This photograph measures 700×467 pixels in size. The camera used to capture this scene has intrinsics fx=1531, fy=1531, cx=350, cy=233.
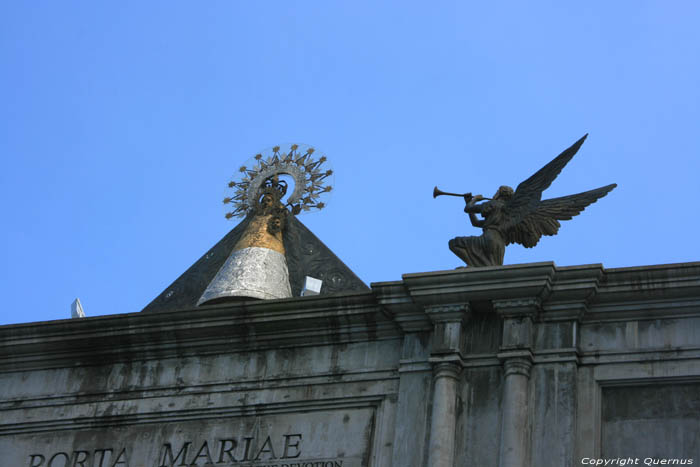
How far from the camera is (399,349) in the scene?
17.5 meters

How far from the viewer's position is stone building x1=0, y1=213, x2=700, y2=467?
16.1m

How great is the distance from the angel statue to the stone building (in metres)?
0.80

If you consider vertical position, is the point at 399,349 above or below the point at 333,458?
above

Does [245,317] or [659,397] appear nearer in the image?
[659,397]

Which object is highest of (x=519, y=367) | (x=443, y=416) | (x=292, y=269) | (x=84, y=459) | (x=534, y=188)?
(x=292, y=269)

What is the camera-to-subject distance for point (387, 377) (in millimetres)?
17297

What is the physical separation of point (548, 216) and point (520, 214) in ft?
1.17

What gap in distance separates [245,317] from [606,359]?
14.1 feet

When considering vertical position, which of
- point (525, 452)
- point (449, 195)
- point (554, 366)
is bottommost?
point (525, 452)

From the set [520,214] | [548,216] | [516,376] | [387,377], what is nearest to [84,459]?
[387,377]

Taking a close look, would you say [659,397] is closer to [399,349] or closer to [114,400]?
[399,349]

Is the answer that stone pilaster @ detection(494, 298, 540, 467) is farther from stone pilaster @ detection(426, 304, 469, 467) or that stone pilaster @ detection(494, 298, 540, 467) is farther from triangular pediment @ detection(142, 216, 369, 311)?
triangular pediment @ detection(142, 216, 369, 311)

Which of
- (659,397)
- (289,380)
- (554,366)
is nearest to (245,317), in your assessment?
(289,380)

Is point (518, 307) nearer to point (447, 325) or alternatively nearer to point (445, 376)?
point (447, 325)
